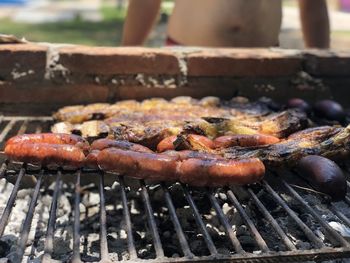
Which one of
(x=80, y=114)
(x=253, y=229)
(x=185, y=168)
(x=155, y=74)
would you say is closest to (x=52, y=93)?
(x=80, y=114)

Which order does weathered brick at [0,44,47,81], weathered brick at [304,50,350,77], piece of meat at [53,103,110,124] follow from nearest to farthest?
1. piece of meat at [53,103,110,124]
2. weathered brick at [0,44,47,81]
3. weathered brick at [304,50,350,77]

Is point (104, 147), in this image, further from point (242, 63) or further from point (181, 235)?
point (242, 63)

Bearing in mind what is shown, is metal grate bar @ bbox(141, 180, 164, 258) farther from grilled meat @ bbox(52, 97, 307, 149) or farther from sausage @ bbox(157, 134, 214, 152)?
grilled meat @ bbox(52, 97, 307, 149)

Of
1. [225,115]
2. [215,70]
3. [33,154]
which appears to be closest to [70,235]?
[33,154]

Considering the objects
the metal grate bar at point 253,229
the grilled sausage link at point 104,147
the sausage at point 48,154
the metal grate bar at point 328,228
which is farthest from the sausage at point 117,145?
the metal grate bar at point 328,228

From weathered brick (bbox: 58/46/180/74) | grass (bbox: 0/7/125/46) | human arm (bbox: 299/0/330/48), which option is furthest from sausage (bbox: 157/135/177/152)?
grass (bbox: 0/7/125/46)
